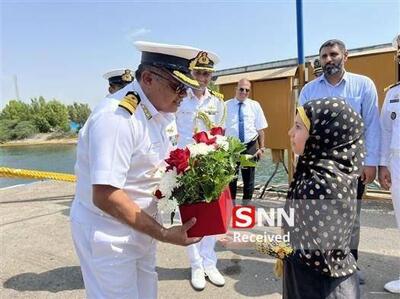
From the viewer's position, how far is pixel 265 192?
6488mm

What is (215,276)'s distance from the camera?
328 cm

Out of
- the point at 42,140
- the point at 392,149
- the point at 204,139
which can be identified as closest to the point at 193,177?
the point at 204,139

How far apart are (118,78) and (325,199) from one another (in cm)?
253

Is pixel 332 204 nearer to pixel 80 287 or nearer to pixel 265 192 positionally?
pixel 80 287

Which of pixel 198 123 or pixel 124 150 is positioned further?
pixel 198 123

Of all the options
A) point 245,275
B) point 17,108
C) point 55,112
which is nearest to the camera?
point 245,275

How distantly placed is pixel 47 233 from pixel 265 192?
3.69m

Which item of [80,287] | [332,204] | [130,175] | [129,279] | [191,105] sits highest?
[191,105]

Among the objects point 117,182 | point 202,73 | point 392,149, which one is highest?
point 202,73

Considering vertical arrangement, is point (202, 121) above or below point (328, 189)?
above

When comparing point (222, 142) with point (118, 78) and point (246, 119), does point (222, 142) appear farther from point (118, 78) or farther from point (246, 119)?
point (246, 119)

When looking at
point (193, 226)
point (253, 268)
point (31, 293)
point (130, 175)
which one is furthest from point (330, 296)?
point (31, 293)

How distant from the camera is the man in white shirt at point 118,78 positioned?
3553mm

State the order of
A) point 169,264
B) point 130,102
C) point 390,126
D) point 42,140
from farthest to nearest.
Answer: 1. point 42,140
2. point 169,264
3. point 390,126
4. point 130,102
